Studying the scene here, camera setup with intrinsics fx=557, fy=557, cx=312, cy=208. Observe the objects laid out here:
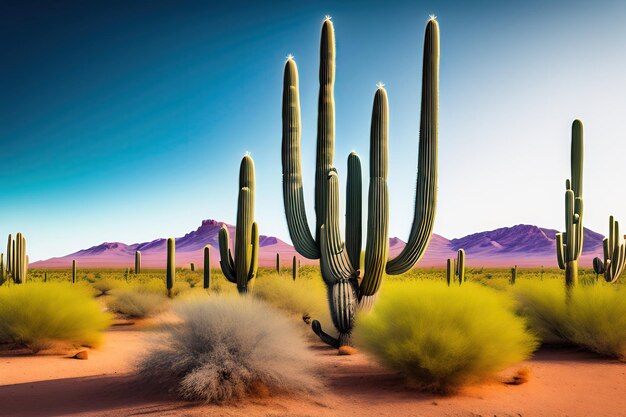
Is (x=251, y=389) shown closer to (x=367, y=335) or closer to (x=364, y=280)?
(x=367, y=335)

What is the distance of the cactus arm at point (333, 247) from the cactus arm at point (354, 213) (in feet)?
0.63

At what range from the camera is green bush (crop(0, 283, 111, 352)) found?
11.8 metres

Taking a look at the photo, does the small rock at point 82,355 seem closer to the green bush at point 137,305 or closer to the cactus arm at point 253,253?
the cactus arm at point 253,253

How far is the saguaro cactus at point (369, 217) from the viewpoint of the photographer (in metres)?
11.5

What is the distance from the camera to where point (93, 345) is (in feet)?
41.2

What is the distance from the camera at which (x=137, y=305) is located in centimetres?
1994

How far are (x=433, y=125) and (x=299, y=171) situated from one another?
336cm

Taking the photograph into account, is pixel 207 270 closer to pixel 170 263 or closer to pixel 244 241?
pixel 170 263

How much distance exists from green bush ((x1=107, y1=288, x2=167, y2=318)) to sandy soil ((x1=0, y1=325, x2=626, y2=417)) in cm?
923

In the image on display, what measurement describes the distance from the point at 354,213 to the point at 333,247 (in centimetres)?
91

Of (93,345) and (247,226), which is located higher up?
(247,226)

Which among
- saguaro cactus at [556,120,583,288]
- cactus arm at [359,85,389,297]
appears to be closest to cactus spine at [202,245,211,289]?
cactus arm at [359,85,389,297]

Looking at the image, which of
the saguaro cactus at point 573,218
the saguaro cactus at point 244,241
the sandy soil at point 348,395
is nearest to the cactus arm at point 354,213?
the sandy soil at point 348,395

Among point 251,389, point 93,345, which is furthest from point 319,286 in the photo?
point 251,389
